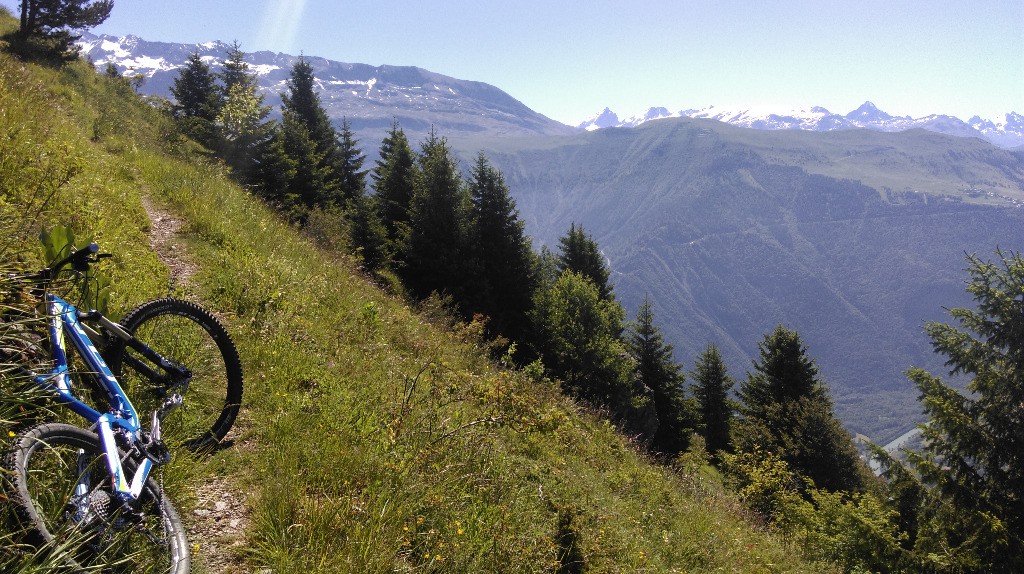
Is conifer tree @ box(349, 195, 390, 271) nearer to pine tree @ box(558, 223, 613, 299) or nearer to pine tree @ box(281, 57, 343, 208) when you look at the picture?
pine tree @ box(281, 57, 343, 208)

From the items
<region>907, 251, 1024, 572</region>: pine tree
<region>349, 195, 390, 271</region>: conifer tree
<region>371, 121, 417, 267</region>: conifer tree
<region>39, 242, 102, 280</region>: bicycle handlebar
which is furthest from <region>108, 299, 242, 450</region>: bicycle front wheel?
<region>371, 121, 417, 267</region>: conifer tree

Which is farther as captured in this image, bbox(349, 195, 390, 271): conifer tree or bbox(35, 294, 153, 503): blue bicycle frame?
bbox(349, 195, 390, 271): conifer tree

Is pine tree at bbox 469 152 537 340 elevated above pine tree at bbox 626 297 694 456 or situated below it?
above

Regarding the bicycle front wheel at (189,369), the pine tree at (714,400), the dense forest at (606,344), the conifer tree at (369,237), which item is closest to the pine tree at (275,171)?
the dense forest at (606,344)

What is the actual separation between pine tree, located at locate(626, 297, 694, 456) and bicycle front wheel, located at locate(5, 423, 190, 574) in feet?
99.3

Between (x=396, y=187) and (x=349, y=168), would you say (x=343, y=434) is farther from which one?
(x=349, y=168)

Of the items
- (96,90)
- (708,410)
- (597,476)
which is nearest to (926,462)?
(597,476)

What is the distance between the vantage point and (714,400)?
3569 centimetres

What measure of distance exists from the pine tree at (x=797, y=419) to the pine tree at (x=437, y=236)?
2021 cm

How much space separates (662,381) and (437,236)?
19.3 metres

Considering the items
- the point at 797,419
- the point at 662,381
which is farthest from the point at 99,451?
the point at 662,381

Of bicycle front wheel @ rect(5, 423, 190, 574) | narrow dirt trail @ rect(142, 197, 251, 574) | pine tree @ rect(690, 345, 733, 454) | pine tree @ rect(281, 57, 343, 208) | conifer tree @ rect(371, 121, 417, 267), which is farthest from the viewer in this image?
pine tree @ rect(690, 345, 733, 454)

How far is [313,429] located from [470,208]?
828 inches

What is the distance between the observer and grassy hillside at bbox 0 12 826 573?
2986 millimetres
